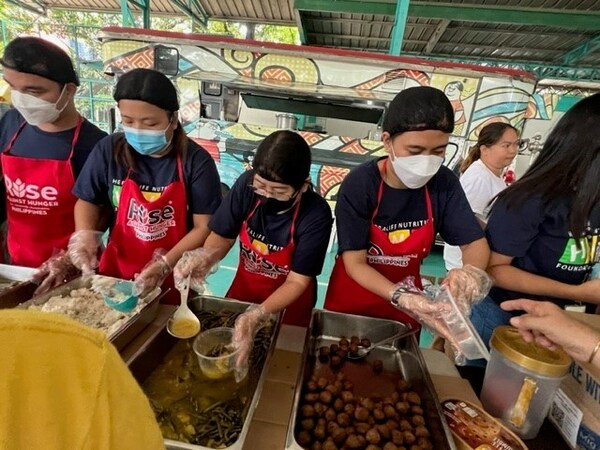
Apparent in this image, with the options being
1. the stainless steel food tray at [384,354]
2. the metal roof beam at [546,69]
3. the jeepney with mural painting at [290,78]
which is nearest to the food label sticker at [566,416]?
the stainless steel food tray at [384,354]

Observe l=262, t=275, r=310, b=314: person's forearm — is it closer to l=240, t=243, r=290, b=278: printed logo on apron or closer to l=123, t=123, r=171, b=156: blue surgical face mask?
l=240, t=243, r=290, b=278: printed logo on apron

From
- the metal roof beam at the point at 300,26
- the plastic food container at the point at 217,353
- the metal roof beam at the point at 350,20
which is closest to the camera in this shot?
the plastic food container at the point at 217,353

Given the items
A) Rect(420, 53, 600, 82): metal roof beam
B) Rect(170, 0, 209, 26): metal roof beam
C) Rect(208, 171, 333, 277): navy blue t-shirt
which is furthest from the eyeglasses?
Rect(420, 53, 600, 82): metal roof beam

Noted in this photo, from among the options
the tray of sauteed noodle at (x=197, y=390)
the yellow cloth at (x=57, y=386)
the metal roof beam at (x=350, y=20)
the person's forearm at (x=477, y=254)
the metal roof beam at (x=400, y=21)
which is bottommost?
the tray of sauteed noodle at (x=197, y=390)

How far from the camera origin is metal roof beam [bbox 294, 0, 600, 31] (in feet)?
22.5

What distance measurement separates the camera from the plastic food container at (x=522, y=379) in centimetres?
107

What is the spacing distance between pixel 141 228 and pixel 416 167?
1410mm

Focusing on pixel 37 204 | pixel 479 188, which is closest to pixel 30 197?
pixel 37 204

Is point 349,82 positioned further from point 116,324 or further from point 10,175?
point 116,324

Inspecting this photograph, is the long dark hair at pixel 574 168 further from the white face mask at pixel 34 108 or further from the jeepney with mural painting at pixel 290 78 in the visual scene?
the jeepney with mural painting at pixel 290 78

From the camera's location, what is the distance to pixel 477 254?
161 centimetres

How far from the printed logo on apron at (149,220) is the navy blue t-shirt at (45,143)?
44 centimetres

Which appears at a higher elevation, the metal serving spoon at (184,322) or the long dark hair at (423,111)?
the long dark hair at (423,111)

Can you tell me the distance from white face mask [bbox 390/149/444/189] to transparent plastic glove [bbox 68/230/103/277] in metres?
1.53
